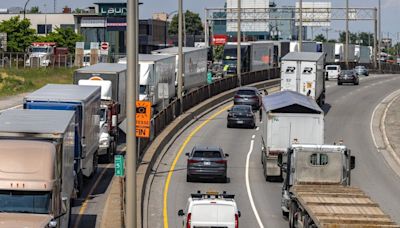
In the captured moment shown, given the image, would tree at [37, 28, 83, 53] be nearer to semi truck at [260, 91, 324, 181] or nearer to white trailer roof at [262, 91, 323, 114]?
white trailer roof at [262, 91, 323, 114]

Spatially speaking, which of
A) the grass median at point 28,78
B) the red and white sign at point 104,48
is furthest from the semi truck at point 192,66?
the red and white sign at point 104,48

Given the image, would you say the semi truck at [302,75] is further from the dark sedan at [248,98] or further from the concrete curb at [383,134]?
the concrete curb at [383,134]

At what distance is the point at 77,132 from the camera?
31703mm

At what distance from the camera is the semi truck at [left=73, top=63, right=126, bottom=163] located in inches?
1603

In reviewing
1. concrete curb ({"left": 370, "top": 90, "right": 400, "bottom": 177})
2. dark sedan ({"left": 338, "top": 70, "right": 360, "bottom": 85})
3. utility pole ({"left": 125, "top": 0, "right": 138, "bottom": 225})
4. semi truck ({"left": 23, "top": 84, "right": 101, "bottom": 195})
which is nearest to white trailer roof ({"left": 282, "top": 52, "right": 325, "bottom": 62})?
concrete curb ({"left": 370, "top": 90, "right": 400, "bottom": 177})

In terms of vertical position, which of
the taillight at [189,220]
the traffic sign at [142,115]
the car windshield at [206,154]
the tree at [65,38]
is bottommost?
the taillight at [189,220]

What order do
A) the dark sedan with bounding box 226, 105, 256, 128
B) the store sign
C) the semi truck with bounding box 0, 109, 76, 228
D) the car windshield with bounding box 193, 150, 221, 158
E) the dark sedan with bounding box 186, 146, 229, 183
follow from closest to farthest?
the semi truck with bounding box 0, 109, 76, 228, the dark sedan with bounding box 186, 146, 229, 183, the car windshield with bounding box 193, 150, 221, 158, the dark sedan with bounding box 226, 105, 256, 128, the store sign

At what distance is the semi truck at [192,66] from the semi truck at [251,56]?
1653cm

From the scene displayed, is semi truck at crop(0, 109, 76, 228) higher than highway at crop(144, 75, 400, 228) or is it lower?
higher

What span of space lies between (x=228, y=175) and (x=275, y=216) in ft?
28.4

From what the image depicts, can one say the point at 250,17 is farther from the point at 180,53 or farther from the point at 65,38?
the point at 180,53

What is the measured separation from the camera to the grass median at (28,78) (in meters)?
75.0

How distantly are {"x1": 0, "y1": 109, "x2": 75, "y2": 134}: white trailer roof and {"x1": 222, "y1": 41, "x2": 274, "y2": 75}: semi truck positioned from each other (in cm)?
6403

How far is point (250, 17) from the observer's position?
143m
